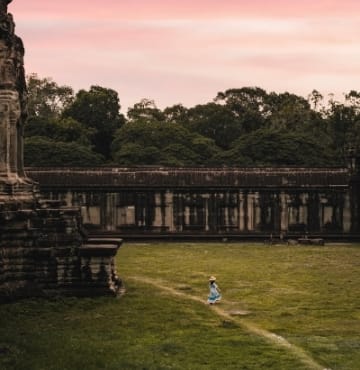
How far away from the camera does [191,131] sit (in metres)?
68.2

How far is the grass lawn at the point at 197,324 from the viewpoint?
454 inches

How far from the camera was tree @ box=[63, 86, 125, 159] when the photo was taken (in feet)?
218

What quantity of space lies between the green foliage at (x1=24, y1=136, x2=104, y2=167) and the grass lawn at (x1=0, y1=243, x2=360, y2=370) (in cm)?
2968

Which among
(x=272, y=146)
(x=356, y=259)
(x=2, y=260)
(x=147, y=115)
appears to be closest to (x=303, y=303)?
(x=2, y=260)

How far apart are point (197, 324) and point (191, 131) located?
5456cm

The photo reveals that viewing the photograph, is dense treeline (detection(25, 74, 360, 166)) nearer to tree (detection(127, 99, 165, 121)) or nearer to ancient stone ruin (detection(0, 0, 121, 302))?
tree (detection(127, 99, 165, 121))

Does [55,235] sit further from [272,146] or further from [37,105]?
[37,105]

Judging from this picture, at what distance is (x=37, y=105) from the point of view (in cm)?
8000

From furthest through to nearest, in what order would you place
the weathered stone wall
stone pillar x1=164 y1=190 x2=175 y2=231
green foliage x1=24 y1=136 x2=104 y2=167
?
1. green foliage x1=24 y1=136 x2=104 y2=167
2. stone pillar x1=164 y1=190 x2=175 y2=231
3. the weathered stone wall

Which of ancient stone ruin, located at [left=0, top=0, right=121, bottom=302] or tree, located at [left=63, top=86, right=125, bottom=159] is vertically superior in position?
tree, located at [left=63, top=86, right=125, bottom=159]

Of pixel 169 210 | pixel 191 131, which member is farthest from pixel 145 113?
pixel 169 210

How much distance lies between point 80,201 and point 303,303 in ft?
67.9

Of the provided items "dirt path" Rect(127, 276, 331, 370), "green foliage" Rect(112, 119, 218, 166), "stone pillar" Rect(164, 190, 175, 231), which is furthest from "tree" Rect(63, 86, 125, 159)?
"dirt path" Rect(127, 276, 331, 370)

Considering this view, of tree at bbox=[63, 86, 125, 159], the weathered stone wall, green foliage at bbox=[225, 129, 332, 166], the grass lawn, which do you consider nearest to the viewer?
the grass lawn
